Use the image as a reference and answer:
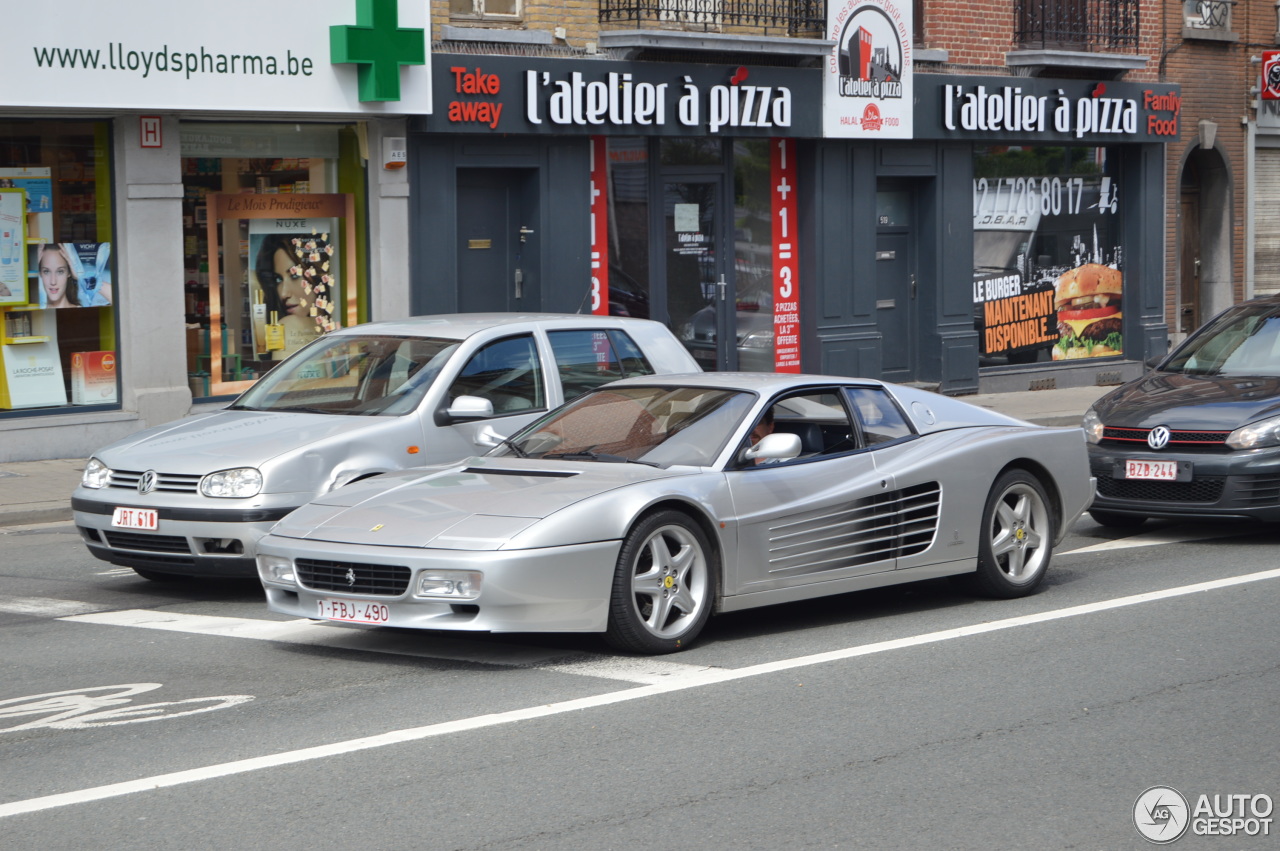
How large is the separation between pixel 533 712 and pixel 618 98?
13243 millimetres

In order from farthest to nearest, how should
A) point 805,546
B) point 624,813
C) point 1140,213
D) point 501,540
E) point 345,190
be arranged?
point 1140,213, point 345,190, point 805,546, point 501,540, point 624,813

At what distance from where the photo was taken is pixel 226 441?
357 inches

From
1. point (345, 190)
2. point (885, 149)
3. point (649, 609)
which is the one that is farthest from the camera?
point (885, 149)

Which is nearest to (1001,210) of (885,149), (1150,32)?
(885,149)

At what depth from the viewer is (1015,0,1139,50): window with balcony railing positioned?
23109 mm

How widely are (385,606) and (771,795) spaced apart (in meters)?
2.31

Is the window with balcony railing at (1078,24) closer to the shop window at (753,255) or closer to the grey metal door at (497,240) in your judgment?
the shop window at (753,255)

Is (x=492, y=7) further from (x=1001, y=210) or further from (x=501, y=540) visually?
(x=501, y=540)

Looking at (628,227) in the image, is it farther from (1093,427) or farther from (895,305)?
(1093,427)

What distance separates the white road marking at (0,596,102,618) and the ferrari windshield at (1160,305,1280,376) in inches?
307

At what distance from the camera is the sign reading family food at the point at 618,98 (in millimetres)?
17656

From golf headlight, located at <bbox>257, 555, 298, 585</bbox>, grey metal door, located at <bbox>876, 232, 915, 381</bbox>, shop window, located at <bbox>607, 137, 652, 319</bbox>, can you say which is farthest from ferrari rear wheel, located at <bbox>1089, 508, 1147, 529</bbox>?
grey metal door, located at <bbox>876, 232, 915, 381</bbox>

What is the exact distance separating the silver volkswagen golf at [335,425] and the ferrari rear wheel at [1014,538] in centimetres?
258

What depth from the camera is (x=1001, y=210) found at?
23172 millimetres
